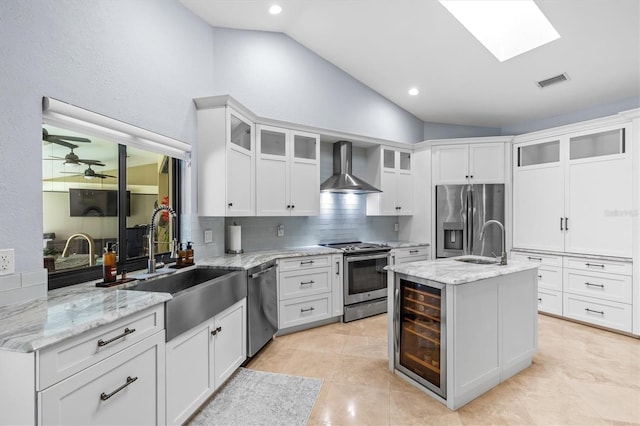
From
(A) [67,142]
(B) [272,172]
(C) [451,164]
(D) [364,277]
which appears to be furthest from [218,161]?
(C) [451,164]

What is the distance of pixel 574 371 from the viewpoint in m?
2.65

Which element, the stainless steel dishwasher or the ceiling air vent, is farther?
the ceiling air vent

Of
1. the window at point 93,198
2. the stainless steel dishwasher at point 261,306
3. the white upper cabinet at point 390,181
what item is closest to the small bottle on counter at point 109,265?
the window at point 93,198

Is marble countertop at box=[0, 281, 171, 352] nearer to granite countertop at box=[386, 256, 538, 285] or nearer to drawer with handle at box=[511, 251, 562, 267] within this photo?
granite countertop at box=[386, 256, 538, 285]

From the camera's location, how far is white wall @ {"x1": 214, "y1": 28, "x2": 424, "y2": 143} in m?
3.48

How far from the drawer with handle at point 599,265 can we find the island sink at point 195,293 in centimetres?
391

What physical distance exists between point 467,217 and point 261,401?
3665mm

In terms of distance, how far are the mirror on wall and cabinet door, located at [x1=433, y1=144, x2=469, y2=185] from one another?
12.3 ft

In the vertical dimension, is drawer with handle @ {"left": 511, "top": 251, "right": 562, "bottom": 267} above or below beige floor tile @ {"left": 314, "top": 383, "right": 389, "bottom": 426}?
above

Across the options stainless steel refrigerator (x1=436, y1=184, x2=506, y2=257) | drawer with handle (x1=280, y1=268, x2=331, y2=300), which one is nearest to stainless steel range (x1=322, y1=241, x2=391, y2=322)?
drawer with handle (x1=280, y1=268, x2=331, y2=300)

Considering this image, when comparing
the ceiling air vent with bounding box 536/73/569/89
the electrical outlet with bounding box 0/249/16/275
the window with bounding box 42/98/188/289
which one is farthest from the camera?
the ceiling air vent with bounding box 536/73/569/89

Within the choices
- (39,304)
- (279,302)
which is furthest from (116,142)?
(279,302)

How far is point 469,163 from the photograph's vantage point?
456 cm

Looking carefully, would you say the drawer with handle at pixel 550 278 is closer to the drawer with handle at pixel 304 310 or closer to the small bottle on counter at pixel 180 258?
the drawer with handle at pixel 304 310
